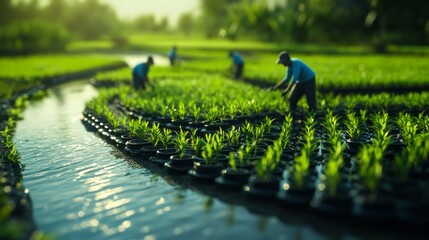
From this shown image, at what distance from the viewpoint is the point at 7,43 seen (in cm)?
4366

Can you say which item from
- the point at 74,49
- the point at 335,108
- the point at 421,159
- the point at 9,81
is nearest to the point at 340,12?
the point at 74,49


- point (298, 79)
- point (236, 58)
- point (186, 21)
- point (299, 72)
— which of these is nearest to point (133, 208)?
point (299, 72)

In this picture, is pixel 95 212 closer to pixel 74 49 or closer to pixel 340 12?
pixel 340 12

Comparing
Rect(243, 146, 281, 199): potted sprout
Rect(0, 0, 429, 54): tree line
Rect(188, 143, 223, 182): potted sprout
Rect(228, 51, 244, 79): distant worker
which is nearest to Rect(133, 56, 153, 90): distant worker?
Rect(228, 51, 244, 79): distant worker

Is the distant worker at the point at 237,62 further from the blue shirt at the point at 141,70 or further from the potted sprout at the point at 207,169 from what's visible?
the potted sprout at the point at 207,169

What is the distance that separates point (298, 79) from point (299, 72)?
432 mm

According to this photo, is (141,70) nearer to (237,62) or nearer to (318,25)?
(237,62)

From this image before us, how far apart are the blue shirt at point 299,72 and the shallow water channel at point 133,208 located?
4.00 meters

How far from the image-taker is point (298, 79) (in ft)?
33.8

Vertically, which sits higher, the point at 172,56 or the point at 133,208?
the point at 172,56

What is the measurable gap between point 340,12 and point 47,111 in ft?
124

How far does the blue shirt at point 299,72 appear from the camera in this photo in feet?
32.4

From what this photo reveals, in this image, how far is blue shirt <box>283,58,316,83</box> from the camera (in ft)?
32.4

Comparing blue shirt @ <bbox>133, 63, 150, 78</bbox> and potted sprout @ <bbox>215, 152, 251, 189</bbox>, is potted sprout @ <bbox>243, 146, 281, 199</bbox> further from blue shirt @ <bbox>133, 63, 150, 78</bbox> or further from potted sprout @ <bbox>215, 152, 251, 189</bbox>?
blue shirt @ <bbox>133, 63, 150, 78</bbox>
